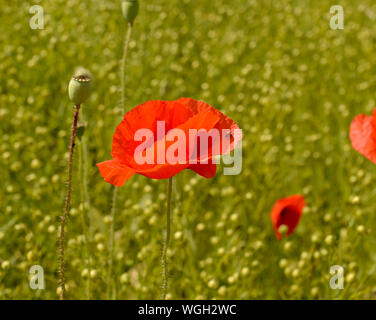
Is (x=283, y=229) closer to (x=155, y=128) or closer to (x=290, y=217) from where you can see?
(x=290, y=217)

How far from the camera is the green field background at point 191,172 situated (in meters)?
1.62

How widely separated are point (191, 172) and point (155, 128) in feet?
4.00

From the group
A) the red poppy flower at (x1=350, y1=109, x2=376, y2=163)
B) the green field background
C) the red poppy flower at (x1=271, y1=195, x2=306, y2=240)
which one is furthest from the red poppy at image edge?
the red poppy flower at (x1=271, y1=195, x2=306, y2=240)

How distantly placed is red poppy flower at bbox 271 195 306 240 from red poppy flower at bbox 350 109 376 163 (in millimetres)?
420

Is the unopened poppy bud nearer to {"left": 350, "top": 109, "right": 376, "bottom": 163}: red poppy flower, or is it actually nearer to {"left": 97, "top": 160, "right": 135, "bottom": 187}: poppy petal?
{"left": 350, "top": 109, "right": 376, "bottom": 163}: red poppy flower

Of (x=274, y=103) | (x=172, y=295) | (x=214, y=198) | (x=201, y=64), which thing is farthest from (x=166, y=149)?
(x=201, y=64)

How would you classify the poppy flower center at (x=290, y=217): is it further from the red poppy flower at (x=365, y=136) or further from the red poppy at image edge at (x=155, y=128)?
the red poppy at image edge at (x=155, y=128)

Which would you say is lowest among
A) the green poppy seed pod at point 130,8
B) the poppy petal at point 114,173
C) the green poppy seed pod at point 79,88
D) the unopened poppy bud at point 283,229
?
the unopened poppy bud at point 283,229

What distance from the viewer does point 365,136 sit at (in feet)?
4.09

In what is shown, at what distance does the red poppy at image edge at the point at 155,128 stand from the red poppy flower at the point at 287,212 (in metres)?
0.72

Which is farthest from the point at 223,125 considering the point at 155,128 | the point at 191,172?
the point at 191,172

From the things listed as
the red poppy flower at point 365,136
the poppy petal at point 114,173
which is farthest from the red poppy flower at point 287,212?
the poppy petal at point 114,173

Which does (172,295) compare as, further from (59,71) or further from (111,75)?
(59,71)

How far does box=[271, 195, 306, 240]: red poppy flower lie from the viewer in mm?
1629
